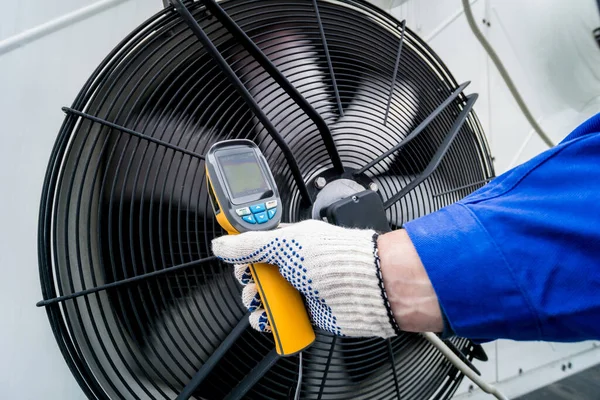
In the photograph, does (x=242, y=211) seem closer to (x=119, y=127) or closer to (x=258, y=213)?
(x=258, y=213)

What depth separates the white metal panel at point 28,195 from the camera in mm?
744

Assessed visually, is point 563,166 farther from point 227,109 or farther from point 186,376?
point 186,376

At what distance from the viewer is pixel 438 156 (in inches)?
42.2

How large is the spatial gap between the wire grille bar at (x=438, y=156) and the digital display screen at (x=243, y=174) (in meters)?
0.37

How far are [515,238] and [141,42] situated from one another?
788 mm

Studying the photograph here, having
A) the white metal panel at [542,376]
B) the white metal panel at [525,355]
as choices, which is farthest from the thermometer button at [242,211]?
the white metal panel at [525,355]

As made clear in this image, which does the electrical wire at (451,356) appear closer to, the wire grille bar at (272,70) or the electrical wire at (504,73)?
the wire grille bar at (272,70)

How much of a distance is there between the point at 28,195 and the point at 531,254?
0.87m

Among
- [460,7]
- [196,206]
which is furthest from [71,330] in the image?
[460,7]

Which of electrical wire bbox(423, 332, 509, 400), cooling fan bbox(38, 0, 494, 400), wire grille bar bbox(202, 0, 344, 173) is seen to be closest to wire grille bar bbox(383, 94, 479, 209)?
cooling fan bbox(38, 0, 494, 400)

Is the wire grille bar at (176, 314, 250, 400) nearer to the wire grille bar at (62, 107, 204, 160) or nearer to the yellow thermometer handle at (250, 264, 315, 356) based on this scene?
the yellow thermometer handle at (250, 264, 315, 356)

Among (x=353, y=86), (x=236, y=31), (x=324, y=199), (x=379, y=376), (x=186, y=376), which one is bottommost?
(x=379, y=376)

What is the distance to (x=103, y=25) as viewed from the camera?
0.86m

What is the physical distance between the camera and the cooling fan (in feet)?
2.40
